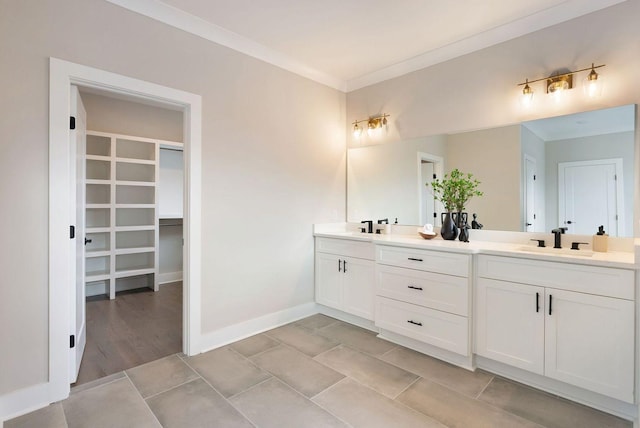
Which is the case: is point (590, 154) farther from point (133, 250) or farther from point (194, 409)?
point (133, 250)

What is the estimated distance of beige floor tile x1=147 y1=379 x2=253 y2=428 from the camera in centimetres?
185

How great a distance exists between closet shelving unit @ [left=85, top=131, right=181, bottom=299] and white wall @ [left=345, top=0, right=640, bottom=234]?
328 centimetres

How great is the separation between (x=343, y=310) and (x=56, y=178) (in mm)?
2661

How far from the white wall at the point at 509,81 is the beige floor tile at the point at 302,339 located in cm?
224

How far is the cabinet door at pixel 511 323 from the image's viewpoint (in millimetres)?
2147

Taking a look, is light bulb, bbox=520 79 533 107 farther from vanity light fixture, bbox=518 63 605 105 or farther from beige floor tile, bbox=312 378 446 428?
beige floor tile, bbox=312 378 446 428

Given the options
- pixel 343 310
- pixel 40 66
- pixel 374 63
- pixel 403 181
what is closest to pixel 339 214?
pixel 403 181

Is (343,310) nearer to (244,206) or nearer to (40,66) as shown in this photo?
(244,206)

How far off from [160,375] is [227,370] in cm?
48

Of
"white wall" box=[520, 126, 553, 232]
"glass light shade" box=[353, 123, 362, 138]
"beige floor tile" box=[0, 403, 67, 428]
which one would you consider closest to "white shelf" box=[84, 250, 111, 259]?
"beige floor tile" box=[0, 403, 67, 428]

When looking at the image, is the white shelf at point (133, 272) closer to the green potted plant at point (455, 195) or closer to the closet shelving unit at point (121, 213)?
the closet shelving unit at point (121, 213)

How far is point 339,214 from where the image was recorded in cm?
398

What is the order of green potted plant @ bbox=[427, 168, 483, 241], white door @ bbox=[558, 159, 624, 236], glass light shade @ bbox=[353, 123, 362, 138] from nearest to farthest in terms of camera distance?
1. white door @ bbox=[558, 159, 624, 236]
2. green potted plant @ bbox=[427, 168, 483, 241]
3. glass light shade @ bbox=[353, 123, 362, 138]

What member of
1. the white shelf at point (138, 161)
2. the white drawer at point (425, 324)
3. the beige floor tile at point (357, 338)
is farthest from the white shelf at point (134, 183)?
the white drawer at point (425, 324)
